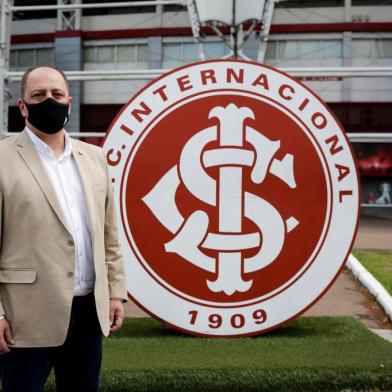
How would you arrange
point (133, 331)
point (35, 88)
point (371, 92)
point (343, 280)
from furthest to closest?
point (371, 92) → point (343, 280) → point (133, 331) → point (35, 88)

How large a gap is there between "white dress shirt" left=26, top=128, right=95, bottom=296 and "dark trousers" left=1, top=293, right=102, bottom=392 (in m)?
0.08

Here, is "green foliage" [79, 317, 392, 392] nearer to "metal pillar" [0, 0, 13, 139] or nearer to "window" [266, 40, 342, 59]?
"metal pillar" [0, 0, 13, 139]

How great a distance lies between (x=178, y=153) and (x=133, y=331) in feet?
4.43

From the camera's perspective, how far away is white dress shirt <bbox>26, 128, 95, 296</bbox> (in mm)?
2070

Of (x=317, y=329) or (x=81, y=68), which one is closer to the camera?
(x=317, y=329)

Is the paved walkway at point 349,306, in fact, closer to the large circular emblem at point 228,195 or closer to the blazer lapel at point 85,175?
the large circular emblem at point 228,195

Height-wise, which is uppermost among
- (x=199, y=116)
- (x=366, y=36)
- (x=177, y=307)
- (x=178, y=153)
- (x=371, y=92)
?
(x=366, y=36)

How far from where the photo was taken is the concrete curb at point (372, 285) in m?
5.32

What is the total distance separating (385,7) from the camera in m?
19.4

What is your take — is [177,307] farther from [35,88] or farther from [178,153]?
[35,88]

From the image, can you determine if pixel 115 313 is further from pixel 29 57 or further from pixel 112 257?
pixel 29 57

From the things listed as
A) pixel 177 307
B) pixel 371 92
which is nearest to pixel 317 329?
pixel 177 307

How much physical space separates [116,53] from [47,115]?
19569mm

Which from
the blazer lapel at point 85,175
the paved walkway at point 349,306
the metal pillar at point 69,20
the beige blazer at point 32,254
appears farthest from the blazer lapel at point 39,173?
the metal pillar at point 69,20
